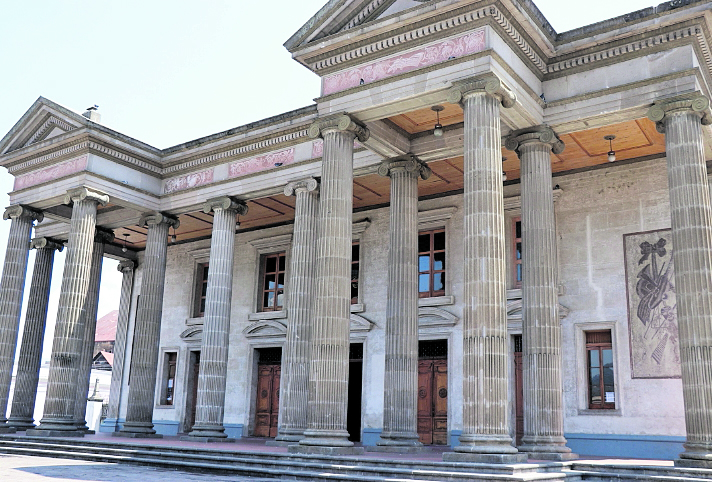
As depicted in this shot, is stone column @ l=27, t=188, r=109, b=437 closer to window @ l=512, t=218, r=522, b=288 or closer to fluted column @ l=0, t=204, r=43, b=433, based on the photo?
fluted column @ l=0, t=204, r=43, b=433

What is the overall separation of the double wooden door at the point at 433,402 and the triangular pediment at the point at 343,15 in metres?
9.64

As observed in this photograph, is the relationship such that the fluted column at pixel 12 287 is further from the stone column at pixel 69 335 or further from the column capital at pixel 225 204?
the column capital at pixel 225 204

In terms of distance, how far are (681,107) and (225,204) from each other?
12.3 meters

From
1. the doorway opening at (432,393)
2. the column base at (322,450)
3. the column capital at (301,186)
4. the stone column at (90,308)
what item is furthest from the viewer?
the stone column at (90,308)

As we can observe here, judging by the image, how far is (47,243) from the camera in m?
24.4

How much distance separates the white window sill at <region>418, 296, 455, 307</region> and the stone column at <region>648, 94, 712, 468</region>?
7.54 metres

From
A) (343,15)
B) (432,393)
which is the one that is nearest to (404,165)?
(343,15)

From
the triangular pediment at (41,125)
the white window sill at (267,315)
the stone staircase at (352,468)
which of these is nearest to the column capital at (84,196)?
the triangular pediment at (41,125)

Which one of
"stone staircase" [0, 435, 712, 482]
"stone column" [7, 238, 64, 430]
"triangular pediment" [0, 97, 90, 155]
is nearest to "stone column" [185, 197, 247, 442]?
"stone staircase" [0, 435, 712, 482]

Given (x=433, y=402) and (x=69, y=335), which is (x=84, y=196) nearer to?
(x=69, y=335)

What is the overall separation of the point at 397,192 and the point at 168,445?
8136 millimetres

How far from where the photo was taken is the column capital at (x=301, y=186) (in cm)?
1861

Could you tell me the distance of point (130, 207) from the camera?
21516 millimetres

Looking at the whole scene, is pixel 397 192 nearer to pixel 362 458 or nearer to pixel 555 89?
pixel 555 89
